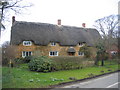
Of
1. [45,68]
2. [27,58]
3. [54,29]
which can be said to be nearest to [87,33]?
[54,29]

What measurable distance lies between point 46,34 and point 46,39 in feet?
4.25

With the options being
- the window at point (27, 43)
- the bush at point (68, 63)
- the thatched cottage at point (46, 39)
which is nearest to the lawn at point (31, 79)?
the bush at point (68, 63)

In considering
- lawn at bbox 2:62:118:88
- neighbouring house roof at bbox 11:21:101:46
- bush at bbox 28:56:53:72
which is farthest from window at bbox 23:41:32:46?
lawn at bbox 2:62:118:88

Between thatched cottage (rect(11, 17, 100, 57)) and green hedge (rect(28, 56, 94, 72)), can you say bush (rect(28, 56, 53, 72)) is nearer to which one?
green hedge (rect(28, 56, 94, 72))

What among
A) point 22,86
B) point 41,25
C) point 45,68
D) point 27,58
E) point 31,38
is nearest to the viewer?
point 22,86

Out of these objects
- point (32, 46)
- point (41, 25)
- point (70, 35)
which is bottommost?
point (32, 46)

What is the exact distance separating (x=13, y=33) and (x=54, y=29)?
9337 millimetres

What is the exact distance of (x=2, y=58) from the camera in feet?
66.6

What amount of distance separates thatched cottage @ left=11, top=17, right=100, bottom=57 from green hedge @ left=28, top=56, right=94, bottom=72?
8.91m

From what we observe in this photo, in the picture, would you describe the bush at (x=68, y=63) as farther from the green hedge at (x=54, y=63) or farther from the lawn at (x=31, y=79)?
the lawn at (x=31, y=79)

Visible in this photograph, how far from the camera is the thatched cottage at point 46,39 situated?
28.9m

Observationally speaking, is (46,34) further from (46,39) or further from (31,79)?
(31,79)

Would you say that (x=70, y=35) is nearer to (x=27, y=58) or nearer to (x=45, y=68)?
(x=27, y=58)

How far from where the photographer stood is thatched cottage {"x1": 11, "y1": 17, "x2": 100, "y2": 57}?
2886cm
